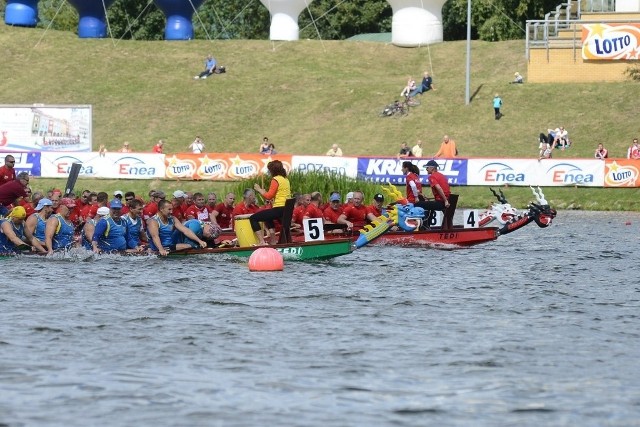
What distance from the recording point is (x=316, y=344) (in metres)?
16.3

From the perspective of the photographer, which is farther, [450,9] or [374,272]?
[450,9]

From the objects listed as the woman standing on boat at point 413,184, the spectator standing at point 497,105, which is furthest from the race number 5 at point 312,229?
the spectator standing at point 497,105

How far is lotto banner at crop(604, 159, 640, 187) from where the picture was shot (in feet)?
136

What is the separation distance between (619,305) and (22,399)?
32.2ft

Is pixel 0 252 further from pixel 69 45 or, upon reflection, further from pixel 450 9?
pixel 450 9

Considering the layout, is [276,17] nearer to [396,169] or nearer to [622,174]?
[396,169]

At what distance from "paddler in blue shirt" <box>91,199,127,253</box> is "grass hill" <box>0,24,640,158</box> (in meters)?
26.8

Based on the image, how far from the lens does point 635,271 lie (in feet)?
81.1

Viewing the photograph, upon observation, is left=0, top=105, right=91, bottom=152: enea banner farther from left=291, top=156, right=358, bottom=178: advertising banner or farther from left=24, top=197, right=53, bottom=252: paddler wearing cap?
left=24, top=197, right=53, bottom=252: paddler wearing cap

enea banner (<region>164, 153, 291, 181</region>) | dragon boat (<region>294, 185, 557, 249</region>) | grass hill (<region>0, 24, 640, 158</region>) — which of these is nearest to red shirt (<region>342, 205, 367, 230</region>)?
dragon boat (<region>294, 185, 557, 249</region>)

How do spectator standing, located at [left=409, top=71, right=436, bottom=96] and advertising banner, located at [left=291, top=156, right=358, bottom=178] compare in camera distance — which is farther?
spectator standing, located at [left=409, top=71, right=436, bottom=96]

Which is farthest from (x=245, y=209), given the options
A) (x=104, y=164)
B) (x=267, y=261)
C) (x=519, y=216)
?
(x=104, y=164)

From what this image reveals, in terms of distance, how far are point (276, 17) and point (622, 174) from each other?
28.1 metres

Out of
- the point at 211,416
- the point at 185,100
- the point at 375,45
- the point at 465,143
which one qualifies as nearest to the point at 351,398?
the point at 211,416
